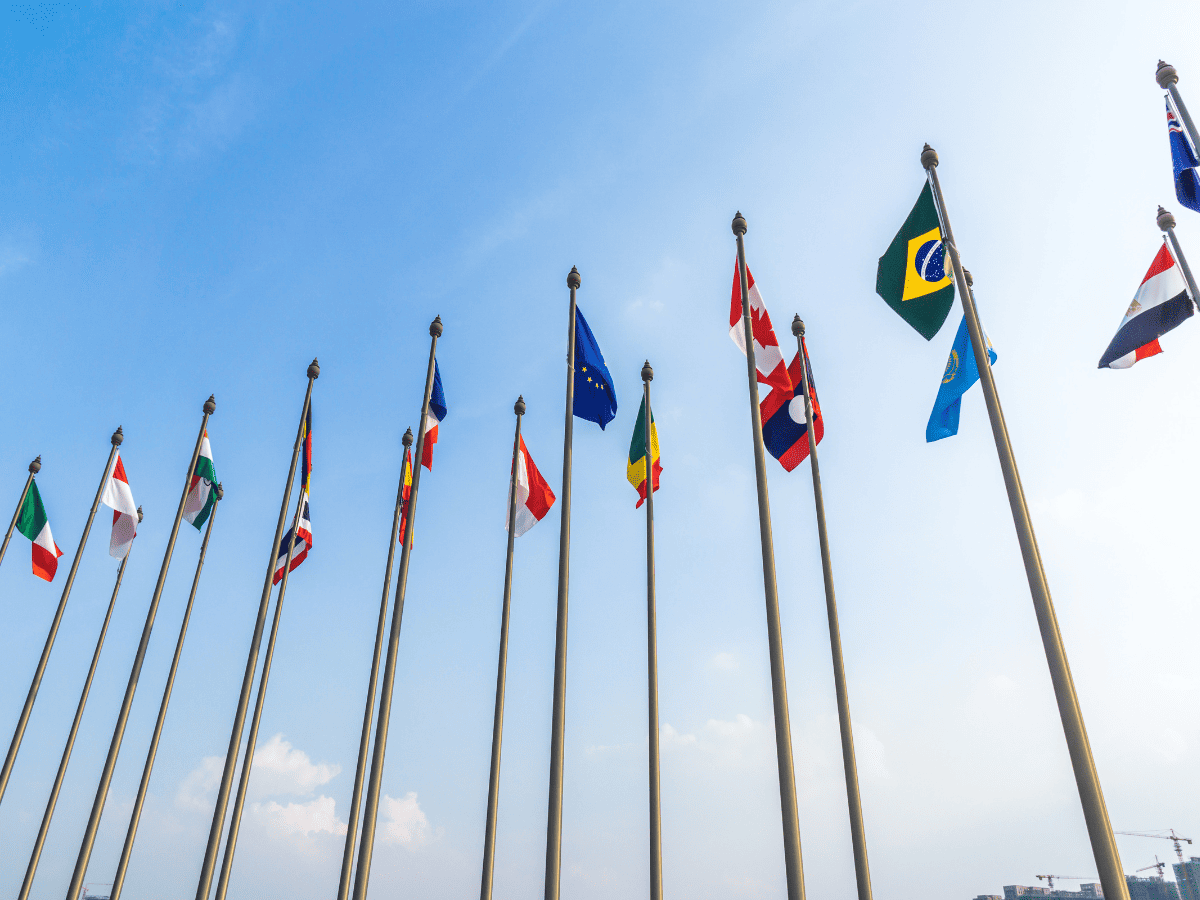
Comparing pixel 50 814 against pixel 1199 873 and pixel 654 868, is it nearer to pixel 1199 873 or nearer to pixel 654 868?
pixel 654 868

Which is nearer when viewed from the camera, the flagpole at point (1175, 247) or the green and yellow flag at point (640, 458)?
the flagpole at point (1175, 247)

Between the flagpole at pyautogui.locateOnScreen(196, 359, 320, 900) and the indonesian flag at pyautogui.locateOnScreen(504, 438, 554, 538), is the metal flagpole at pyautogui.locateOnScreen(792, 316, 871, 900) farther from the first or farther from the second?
the flagpole at pyautogui.locateOnScreen(196, 359, 320, 900)

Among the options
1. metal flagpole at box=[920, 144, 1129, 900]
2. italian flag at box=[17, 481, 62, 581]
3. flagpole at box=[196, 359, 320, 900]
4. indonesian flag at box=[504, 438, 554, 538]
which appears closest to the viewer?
metal flagpole at box=[920, 144, 1129, 900]

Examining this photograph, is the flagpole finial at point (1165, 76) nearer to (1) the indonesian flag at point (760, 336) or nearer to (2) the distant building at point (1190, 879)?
(1) the indonesian flag at point (760, 336)

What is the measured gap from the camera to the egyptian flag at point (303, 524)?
19.0 m

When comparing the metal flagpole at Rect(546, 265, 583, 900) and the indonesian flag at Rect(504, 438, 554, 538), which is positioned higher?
the indonesian flag at Rect(504, 438, 554, 538)

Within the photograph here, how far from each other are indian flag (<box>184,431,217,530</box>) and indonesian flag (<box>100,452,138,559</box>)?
186 centimetres

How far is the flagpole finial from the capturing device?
12.8 meters

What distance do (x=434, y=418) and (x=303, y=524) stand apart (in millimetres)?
5476

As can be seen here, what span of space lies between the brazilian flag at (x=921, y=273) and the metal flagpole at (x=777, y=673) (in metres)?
2.52

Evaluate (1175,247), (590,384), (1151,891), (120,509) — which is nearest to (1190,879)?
(1151,891)

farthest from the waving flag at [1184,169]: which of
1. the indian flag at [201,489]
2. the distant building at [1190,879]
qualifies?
the distant building at [1190,879]

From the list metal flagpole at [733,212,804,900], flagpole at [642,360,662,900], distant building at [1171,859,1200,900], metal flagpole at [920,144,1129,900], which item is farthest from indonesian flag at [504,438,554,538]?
distant building at [1171,859,1200,900]

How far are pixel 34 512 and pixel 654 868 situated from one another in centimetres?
2260
